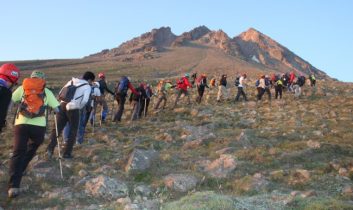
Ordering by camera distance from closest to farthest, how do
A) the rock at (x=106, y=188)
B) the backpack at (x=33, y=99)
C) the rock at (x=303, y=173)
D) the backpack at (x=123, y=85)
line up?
the backpack at (x=33, y=99)
the rock at (x=106, y=188)
the rock at (x=303, y=173)
the backpack at (x=123, y=85)

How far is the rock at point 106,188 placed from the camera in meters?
8.75

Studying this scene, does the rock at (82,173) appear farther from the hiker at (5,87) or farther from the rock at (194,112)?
the rock at (194,112)

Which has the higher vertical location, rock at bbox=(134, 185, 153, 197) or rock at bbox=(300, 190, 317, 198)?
rock at bbox=(300, 190, 317, 198)

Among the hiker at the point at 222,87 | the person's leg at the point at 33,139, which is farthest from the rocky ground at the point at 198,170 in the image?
the hiker at the point at 222,87

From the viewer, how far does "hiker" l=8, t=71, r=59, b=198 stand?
8.54m

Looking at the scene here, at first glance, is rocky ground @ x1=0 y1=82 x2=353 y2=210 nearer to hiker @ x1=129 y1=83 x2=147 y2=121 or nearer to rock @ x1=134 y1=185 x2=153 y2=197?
rock @ x1=134 y1=185 x2=153 y2=197

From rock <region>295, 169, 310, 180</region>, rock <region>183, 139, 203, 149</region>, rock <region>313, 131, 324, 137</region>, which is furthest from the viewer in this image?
rock <region>313, 131, 324, 137</region>

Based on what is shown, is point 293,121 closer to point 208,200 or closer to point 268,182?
point 268,182

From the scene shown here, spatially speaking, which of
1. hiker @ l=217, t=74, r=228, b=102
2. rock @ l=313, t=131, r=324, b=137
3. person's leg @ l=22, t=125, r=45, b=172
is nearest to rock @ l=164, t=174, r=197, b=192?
person's leg @ l=22, t=125, r=45, b=172

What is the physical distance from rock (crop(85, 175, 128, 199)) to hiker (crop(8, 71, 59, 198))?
4.52 feet

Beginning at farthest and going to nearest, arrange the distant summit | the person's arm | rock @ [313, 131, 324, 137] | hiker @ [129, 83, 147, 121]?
the distant summit < hiker @ [129, 83, 147, 121] < the person's arm < rock @ [313, 131, 324, 137]

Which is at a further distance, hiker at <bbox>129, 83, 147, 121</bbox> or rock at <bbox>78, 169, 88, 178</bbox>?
hiker at <bbox>129, 83, 147, 121</bbox>

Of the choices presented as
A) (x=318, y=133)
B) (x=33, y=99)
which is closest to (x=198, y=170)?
(x=33, y=99)

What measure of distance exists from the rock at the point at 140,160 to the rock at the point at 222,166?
147 cm
